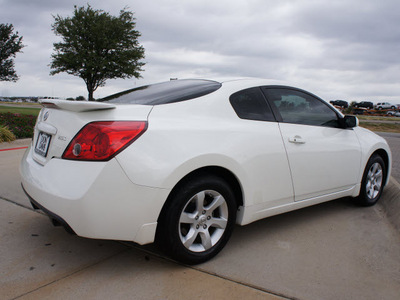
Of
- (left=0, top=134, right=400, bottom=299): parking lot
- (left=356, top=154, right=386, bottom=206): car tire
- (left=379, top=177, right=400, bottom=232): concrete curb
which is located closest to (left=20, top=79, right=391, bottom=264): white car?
(left=0, top=134, right=400, bottom=299): parking lot

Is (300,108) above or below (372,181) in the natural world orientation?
above

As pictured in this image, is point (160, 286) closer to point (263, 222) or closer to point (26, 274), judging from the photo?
point (26, 274)

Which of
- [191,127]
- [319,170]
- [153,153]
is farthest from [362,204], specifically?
[153,153]

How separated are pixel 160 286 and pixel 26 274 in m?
0.96

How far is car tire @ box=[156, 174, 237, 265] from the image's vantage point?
2416mm

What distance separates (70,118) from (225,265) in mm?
1593

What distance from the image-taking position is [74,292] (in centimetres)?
225

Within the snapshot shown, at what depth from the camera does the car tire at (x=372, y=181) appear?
4137 mm

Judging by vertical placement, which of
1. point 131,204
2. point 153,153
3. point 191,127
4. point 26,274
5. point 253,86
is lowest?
point 26,274

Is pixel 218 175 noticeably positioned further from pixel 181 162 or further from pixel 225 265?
pixel 225 265

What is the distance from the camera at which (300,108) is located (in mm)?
3445

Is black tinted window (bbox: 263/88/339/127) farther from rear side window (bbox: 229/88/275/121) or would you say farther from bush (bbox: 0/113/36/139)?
bush (bbox: 0/113/36/139)

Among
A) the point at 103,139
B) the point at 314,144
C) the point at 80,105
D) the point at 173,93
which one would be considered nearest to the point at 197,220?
the point at 103,139

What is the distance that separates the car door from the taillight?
1441mm
